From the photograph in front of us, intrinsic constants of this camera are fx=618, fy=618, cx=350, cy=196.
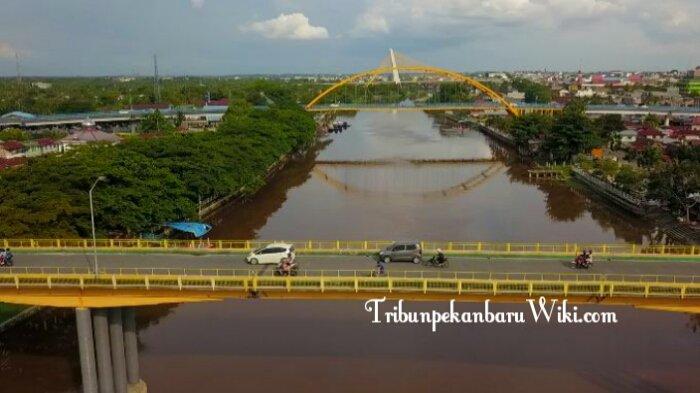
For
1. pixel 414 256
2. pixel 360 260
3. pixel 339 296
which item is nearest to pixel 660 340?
pixel 414 256

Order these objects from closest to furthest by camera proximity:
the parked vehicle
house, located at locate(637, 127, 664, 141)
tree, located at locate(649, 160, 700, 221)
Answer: the parked vehicle, tree, located at locate(649, 160, 700, 221), house, located at locate(637, 127, 664, 141)

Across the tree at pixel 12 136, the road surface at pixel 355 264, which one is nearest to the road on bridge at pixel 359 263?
the road surface at pixel 355 264

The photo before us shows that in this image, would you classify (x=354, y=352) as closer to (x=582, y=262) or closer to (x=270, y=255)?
(x=270, y=255)

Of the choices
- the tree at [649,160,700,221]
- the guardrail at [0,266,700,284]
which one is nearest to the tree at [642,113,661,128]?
the tree at [649,160,700,221]

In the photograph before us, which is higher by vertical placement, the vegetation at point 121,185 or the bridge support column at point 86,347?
the vegetation at point 121,185

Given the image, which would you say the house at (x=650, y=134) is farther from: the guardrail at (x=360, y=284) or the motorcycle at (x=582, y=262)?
the guardrail at (x=360, y=284)

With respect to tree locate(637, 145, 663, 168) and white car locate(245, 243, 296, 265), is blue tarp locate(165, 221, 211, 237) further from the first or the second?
tree locate(637, 145, 663, 168)
